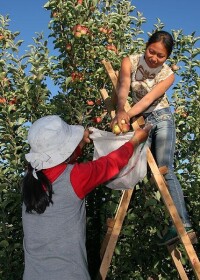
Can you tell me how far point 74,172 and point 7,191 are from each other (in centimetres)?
178

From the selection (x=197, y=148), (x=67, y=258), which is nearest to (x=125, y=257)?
(x=197, y=148)

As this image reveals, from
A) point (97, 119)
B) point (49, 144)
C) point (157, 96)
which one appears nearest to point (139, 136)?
point (157, 96)

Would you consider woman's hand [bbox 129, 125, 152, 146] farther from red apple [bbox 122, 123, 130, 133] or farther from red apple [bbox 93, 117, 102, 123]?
red apple [bbox 93, 117, 102, 123]

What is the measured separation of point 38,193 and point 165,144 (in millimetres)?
1154

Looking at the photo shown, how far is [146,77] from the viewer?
3188 mm

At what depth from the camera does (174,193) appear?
120 inches

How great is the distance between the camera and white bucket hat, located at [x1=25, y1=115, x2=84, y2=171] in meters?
2.34

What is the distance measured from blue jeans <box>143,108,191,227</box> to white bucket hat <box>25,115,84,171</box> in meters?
0.92

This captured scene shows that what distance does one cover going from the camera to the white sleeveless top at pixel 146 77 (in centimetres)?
314

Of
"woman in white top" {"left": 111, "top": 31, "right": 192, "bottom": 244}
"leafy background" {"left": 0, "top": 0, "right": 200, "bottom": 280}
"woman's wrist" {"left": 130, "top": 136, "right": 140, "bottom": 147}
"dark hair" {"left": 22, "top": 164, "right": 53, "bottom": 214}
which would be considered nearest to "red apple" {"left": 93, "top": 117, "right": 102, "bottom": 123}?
"leafy background" {"left": 0, "top": 0, "right": 200, "bottom": 280}

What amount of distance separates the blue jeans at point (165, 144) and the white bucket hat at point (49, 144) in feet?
3.03

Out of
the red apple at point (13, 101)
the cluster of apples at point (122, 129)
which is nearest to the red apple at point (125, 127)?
the cluster of apples at point (122, 129)

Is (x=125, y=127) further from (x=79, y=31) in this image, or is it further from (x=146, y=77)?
(x=79, y=31)

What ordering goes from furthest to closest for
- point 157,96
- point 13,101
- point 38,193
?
point 13,101 < point 157,96 < point 38,193
